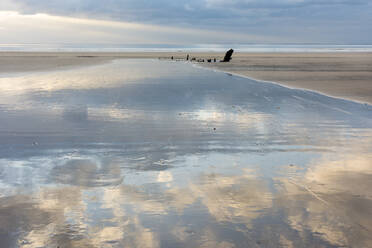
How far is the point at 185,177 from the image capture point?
6.87m

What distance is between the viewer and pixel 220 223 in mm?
5043

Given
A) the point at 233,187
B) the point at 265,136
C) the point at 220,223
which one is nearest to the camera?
the point at 220,223

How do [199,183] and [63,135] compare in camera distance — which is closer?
[199,183]

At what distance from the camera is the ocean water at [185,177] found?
482 centimetres

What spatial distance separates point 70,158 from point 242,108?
767 cm

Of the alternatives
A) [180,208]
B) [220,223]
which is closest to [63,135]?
[180,208]

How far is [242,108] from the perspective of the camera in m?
14.5

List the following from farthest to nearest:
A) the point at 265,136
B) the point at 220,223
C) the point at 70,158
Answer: the point at 265,136, the point at 70,158, the point at 220,223

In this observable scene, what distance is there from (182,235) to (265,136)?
567 cm

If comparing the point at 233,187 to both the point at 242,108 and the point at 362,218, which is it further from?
the point at 242,108

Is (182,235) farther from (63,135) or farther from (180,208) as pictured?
(63,135)

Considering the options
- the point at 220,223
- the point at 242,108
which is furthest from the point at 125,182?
the point at 242,108

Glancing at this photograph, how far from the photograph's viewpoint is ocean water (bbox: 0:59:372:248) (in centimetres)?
482

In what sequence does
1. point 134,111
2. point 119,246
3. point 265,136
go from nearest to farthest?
point 119,246 → point 265,136 → point 134,111
